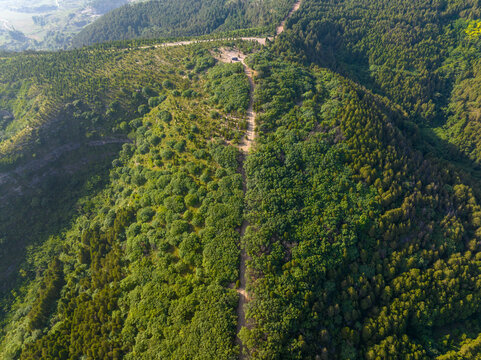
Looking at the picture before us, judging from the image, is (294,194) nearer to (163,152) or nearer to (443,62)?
(163,152)

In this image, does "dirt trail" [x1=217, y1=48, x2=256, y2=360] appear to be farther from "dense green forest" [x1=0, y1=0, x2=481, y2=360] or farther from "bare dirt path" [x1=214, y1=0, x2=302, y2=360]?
"dense green forest" [x1=0, y1=0, x2=481, y2=360]

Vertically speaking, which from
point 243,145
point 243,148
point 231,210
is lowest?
point 231,210

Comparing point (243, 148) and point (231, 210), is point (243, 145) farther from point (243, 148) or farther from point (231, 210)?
point (231, 210)

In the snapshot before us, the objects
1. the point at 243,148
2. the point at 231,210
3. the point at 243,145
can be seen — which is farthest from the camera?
the point at 243,145

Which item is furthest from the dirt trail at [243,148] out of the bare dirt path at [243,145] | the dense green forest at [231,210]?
the dense green forest at [231,210]

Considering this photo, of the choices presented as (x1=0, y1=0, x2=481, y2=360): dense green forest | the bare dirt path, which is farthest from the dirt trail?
(x1=0, y1=0, x2=481, y2=360): dense green forest

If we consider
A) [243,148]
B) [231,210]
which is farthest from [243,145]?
[231,210]

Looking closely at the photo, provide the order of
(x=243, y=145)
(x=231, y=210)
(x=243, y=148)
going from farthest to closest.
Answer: (x=243, y=145)
(x=243, y=148)
(x=231, y=210)

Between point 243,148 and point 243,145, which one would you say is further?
point 243,145

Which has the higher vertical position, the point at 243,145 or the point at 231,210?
the point at 243,145
